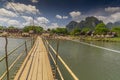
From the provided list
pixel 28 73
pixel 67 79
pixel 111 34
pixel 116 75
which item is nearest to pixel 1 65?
pixel 67 79

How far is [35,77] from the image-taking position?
9.80 metres

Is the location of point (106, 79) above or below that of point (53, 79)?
below

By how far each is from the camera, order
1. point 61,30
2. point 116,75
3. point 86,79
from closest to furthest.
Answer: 1. point 86,79
2. point 116,75
3. point 61,30

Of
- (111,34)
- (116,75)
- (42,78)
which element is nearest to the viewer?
(42,78)

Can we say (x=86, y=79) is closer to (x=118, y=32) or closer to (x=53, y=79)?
(x=53, y=79)

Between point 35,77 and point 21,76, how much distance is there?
845 mm

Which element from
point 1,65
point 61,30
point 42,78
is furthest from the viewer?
point 61,30

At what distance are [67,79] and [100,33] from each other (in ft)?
Result: 372

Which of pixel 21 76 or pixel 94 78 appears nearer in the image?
pixel 21 76

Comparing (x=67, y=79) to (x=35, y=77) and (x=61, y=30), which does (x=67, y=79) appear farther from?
(x=61, y=30)

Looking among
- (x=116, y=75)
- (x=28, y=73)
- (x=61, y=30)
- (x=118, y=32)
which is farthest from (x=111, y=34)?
(x=28, y=73)

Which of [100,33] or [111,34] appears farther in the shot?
[100,33]

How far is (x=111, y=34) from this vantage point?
116m

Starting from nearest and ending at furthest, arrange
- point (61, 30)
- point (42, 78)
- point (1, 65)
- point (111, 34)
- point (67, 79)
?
point (42, 78)
point (67, 79)
point (1, 65)
point (111, 34)
point (61, 30)
